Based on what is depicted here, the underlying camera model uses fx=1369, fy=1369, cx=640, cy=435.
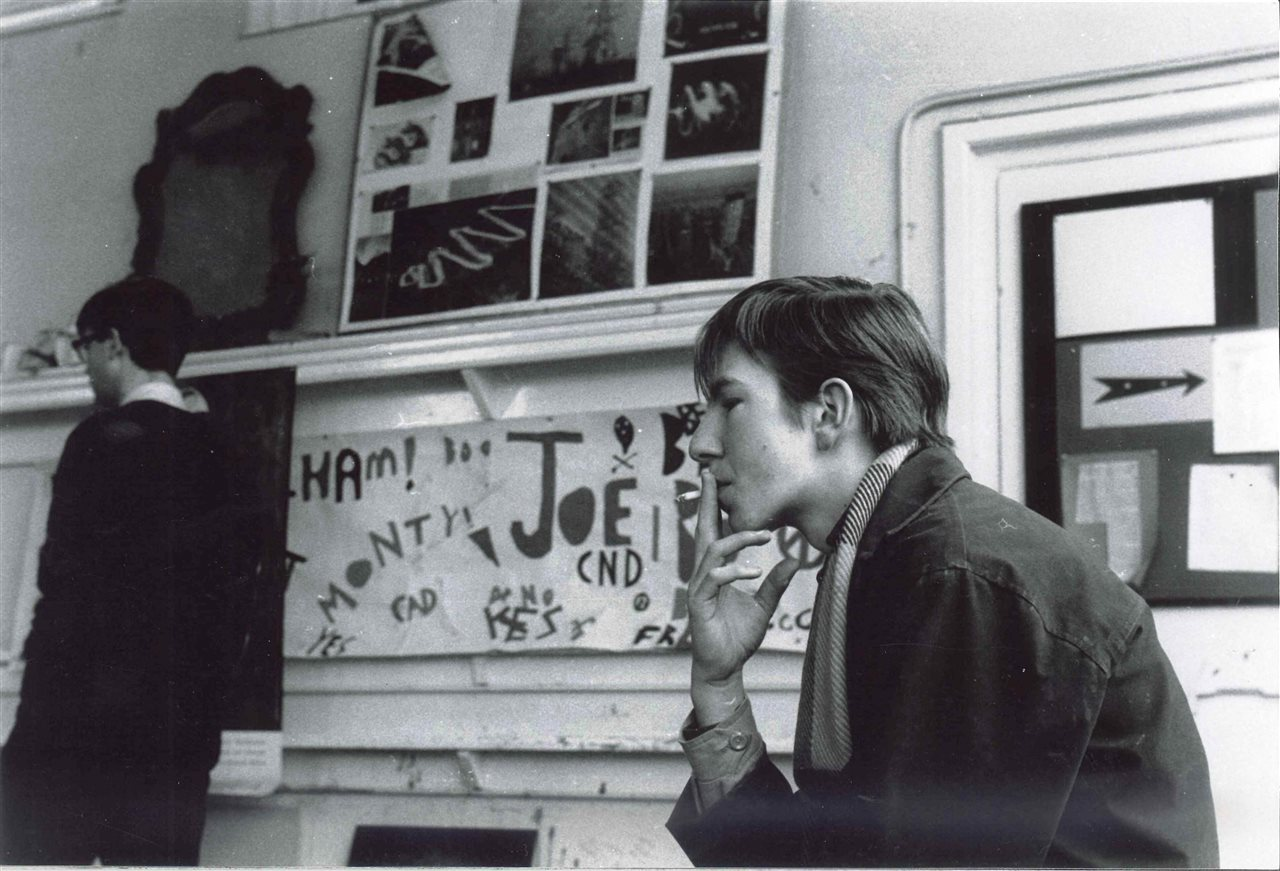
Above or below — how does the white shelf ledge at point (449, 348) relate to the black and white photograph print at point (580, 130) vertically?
below

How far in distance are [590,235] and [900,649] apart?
118cm

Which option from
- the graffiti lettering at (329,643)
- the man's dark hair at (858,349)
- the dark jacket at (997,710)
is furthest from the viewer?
the graffiti lettering at (329,643)

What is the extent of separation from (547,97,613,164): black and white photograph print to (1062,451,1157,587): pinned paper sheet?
0.87 metres

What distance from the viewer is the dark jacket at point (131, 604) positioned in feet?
6.91

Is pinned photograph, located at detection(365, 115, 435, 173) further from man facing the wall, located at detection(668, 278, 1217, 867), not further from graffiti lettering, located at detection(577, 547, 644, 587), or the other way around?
man facing the wall, located at detection(668, 278, 1217, 867)

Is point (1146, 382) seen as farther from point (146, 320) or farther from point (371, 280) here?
point (146, 320)

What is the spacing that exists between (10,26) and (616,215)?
3.88ft

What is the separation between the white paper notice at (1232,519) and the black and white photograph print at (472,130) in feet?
3.91

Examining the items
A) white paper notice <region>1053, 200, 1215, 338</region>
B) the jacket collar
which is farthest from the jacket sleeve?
white paper notice <region>1053, 200, 1215, 338</region>

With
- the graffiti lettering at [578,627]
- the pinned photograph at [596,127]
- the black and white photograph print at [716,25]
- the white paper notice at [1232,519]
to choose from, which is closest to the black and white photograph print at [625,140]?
the pinned photograph at [596,127]

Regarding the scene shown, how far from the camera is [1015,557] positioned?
3.66ft

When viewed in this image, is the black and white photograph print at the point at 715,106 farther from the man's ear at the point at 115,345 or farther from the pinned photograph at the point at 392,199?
the man's ear at the point at 115,345

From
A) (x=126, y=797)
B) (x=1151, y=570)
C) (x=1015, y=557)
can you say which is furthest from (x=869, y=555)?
(x=126, y=797)

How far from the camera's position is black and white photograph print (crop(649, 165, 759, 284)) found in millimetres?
2064
